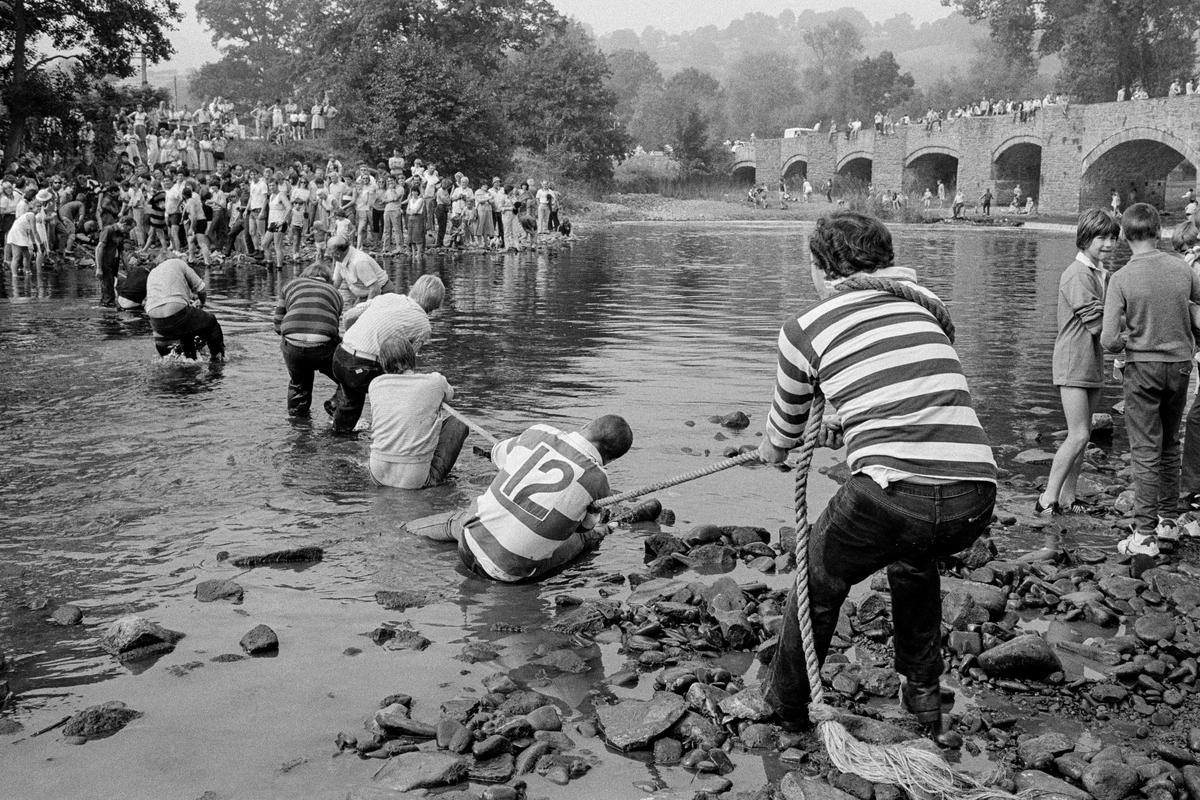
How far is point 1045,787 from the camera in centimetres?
423

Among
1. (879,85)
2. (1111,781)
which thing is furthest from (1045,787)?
(879,85)

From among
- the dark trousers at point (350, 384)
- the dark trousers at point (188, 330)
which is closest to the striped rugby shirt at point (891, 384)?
the dark trousers at point (350, 384)

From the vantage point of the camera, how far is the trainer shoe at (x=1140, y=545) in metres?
6.86

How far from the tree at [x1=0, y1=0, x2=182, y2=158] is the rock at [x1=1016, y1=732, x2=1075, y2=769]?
34029 mm

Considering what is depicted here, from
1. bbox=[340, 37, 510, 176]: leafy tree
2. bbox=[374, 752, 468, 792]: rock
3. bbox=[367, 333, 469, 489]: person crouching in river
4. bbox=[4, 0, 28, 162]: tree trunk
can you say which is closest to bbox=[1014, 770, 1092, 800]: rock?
bbox=[374, 752, 468, 792]: rock

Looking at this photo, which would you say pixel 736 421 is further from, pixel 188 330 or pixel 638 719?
pixel 188 330

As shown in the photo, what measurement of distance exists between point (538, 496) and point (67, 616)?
2.50m

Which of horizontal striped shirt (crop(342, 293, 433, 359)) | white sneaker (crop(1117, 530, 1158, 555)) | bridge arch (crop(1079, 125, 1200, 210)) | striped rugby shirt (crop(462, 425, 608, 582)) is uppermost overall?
bridge arch (crop(1079, 125, 1200, 210))

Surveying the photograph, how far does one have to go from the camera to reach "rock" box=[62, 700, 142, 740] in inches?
185

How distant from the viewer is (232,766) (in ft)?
14.6

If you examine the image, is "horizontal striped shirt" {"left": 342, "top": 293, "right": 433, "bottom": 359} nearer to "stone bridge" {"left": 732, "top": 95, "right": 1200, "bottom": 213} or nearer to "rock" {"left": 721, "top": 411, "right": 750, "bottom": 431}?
"rock" {"left": 721, "top": 411, "right": 750, "bottom": 431}

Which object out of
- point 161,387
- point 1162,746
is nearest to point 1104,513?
point 1162,746

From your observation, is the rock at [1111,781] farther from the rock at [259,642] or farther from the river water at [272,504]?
the rock at [259,642]

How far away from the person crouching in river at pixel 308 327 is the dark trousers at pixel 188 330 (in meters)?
2.76
